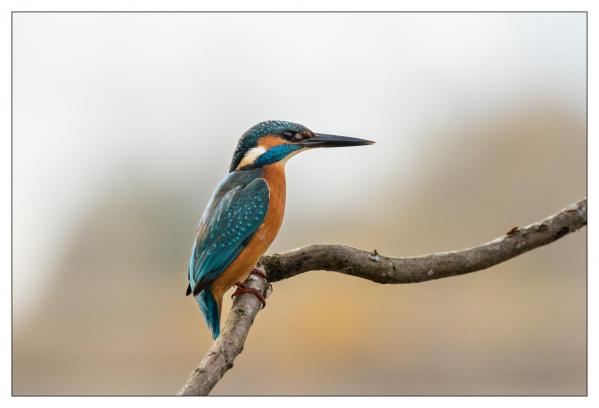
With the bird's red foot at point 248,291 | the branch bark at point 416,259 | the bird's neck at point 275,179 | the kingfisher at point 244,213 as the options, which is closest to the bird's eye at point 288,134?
the kingfisher at point 244,213

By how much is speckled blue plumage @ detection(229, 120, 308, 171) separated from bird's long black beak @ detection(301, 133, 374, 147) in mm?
50

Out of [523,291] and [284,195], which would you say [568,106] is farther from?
[523,291]

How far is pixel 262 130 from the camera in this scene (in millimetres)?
2299

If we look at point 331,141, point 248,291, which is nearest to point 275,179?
point 331,141

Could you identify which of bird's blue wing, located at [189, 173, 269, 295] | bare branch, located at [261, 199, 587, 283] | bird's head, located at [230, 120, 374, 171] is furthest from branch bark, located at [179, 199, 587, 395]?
bird's head, located at [230, 120, 374, 171]

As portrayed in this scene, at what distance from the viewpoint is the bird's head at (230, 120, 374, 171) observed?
231 cm

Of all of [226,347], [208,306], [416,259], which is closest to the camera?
[226,347]

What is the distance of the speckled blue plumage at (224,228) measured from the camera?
Answer: 2.14 m

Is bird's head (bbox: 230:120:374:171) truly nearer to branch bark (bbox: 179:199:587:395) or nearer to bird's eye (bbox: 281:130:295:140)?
bird's eye (bbox: 281:130:295:140)

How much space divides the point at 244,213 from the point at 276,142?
265 millimetres

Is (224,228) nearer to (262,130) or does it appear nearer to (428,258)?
(262,130)

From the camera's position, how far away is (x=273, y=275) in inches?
88.3

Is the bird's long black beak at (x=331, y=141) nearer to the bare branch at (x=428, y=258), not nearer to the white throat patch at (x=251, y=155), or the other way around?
the white throat patch at (x=251, y=155)

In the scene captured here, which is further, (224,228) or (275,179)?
(275,179)
